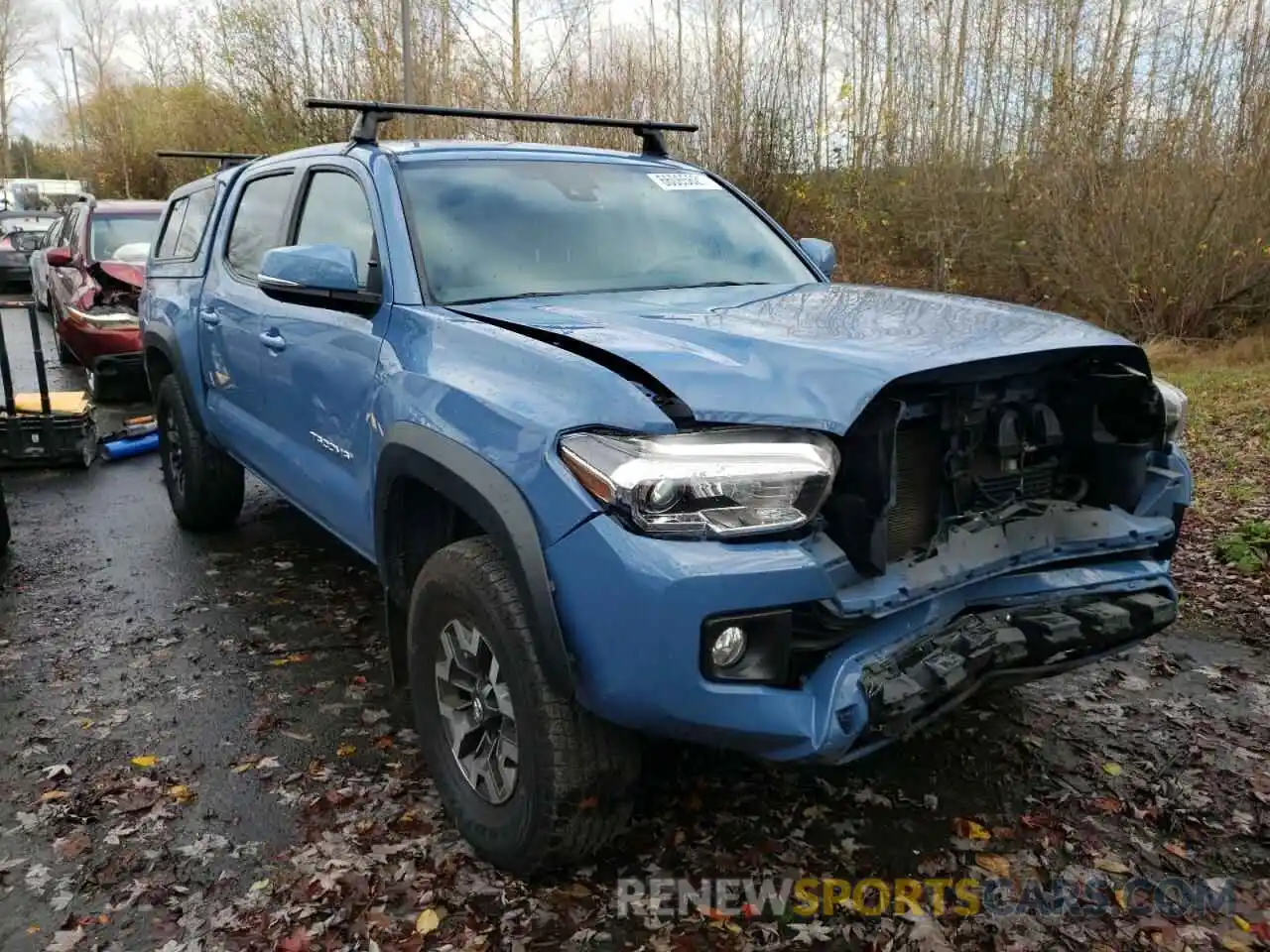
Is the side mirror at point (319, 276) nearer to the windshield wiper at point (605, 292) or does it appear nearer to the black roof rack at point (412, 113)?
the windshield wiper at point (605, 292)

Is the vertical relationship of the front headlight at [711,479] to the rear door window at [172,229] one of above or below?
below

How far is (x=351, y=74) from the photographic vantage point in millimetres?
20141

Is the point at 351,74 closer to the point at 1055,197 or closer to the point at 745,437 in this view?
the point at 1055,197

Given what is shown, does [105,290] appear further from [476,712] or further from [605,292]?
[476,712]

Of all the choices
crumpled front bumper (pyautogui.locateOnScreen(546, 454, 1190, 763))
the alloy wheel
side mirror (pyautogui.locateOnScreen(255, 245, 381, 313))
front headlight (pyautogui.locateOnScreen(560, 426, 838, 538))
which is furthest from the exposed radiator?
side mirror (pyautogui.locateOnScreen(255, 245, 381, 313))

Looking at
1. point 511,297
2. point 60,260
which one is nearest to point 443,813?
point 511,297

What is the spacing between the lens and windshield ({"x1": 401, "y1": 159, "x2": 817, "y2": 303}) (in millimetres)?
3344

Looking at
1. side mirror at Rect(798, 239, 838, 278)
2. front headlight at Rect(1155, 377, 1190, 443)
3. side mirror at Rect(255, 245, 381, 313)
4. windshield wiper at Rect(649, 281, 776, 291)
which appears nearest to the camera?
front headlight at Rect(1155, 377, 1190, 443)

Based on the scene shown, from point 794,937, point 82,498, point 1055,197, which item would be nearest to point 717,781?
point 794,937

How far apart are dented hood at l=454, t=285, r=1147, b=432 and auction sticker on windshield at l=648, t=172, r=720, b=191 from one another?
2.97ft

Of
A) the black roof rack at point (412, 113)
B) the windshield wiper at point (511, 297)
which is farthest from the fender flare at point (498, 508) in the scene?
the black roof rack at point (412, 113)

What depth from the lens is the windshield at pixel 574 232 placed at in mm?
3344

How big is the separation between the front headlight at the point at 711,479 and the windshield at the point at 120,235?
8.91 m

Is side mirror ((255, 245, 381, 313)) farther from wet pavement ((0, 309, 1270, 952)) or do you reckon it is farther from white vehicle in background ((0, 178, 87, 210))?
white vehicle in background ((0, 178, 87, 210))
